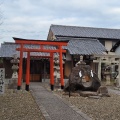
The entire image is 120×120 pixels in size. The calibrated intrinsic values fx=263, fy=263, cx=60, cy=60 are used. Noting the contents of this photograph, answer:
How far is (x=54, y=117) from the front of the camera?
840 cm

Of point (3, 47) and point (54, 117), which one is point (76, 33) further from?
point (54, 117)

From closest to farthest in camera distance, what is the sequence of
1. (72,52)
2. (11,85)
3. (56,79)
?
(11,85)
(56,79)
(72,52)

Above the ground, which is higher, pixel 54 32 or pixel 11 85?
pixel 54 32

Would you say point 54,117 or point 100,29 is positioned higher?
point 100,29

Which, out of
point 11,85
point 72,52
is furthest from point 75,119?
point 72,52

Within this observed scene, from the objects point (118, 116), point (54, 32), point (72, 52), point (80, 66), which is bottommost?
point (118, 116)

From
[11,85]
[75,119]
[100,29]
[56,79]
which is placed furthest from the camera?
[100,29]

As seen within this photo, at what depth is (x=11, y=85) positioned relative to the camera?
63.9ft

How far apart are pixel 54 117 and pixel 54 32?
1028 inches

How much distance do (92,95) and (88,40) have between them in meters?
17.7

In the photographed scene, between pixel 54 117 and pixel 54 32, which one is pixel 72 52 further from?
pixel 54 117

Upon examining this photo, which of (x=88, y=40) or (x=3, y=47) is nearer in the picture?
(x=3, y=47)

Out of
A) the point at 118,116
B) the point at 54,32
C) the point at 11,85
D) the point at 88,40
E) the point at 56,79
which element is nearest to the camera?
the point at 118,116

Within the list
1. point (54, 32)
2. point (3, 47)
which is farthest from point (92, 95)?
point (54, 32)
